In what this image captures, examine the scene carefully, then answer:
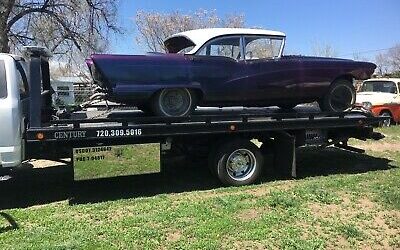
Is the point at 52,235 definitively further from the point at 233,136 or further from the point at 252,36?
the point at 252,36

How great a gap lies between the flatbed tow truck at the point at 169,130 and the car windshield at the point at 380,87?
855cm

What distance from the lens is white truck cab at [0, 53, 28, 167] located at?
5.30 metres

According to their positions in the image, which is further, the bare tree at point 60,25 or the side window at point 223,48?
the bare tree at point 60,25

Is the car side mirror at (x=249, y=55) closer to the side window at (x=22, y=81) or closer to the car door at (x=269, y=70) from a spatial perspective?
the car door at (x=269, y=70)

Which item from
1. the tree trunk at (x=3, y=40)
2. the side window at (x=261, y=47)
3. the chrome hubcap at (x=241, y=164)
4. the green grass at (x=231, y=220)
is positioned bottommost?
the green grass at (x=231, y=220)

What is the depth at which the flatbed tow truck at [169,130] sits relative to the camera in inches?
214

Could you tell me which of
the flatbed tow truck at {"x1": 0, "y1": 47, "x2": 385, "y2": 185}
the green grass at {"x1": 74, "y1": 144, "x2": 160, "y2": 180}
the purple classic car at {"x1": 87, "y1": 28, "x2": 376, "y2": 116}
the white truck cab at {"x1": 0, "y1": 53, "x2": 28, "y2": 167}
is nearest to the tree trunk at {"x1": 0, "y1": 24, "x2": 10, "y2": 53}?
the flatbed tow truck at {"x1": 0, "y1": 47, "x2": 385, "y2": 185}

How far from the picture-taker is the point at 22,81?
19.4 ft

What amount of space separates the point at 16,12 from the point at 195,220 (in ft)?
72.2

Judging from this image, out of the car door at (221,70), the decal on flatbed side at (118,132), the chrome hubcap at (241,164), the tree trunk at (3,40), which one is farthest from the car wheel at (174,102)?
the tree trunk at (3,40)

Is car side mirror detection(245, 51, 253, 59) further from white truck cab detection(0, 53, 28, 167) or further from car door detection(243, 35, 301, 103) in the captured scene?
white truck cab detection(0, 53, 28, 167)

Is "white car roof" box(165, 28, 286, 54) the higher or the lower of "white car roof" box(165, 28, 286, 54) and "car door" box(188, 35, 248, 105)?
the higher

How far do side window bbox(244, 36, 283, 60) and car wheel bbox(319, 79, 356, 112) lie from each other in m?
1.20

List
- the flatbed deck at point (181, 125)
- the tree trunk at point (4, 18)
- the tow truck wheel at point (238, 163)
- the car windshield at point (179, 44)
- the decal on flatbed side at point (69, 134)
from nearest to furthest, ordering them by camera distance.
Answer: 1. the decal on flatbed side at point (69, 134)
2. the flatbed deck at point (181, 125)
3. the tow truck wheel at point (238, 163)
4. the car windshield at point (179, 44)
5. the tree trunk at point (4, 18)
